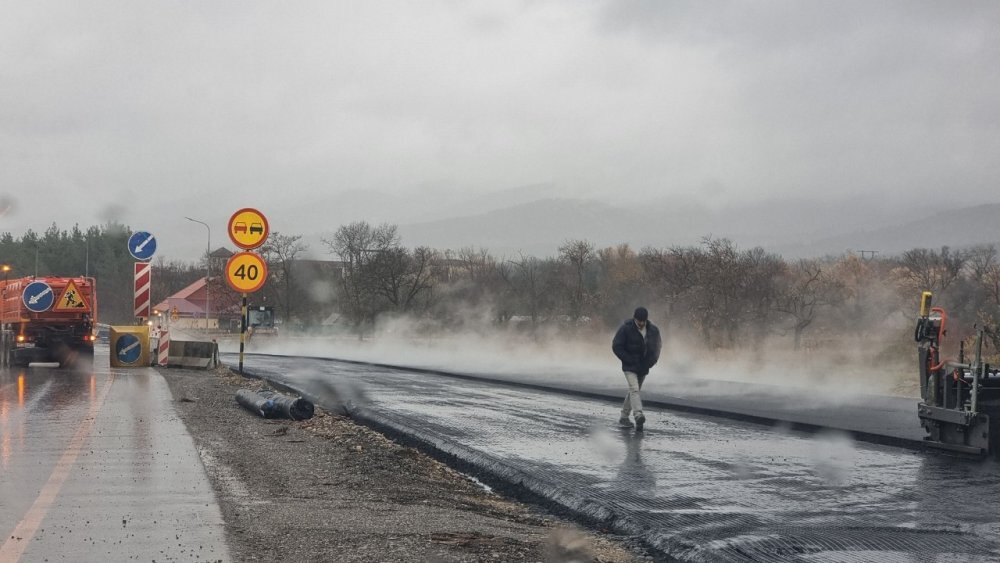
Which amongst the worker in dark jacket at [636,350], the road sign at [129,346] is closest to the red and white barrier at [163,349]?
the road sign at [129,346]

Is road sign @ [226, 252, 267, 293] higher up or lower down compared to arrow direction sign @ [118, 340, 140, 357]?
higher up

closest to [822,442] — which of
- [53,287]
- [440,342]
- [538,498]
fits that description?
[538,498]

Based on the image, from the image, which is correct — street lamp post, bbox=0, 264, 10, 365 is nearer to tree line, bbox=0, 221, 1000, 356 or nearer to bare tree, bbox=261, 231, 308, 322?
tree line, bbox=0, 221, 1000, 356

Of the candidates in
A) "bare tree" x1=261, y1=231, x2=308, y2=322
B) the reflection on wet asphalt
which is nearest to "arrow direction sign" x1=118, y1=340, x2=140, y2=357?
the reflection on wet asphalt

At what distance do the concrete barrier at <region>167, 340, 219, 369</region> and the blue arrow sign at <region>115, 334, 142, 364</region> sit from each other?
0.96 m

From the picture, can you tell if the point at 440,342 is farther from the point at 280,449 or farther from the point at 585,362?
the point at 280,449

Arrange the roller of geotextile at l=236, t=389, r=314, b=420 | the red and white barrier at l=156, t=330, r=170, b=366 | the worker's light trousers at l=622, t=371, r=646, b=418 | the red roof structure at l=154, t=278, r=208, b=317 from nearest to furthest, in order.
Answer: the worker's light trousers at l=622, t=371, r=646, b=418 < the roller of geotextile at l=236, t=389, r=314, b=420 < the red and white barrier at l=156, t=330, r=170, b=366 < the red roof structure at l=154, t=278, r=208, b=317

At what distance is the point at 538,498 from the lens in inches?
374

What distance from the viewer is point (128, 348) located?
28.6 meters

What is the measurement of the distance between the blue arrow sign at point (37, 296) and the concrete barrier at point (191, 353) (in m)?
3.73

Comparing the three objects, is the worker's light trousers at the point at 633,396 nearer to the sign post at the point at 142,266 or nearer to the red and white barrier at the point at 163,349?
the sign post at the point at 142,266

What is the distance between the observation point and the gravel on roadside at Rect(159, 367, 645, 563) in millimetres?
6777

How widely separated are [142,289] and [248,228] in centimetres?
791

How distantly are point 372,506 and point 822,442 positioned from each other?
743 cm
